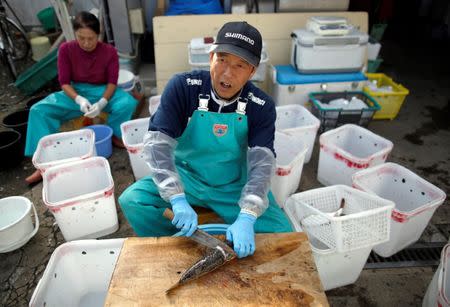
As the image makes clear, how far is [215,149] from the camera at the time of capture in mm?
2018

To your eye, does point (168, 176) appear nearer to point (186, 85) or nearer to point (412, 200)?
point (186, 85)

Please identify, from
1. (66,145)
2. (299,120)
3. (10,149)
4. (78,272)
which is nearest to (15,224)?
(78,272)

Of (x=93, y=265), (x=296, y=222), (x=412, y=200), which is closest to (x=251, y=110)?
(x=296, y=222)

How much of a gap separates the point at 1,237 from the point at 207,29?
3402mm

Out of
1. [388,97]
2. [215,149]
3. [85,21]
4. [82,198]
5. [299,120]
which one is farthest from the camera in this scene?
[388,97]

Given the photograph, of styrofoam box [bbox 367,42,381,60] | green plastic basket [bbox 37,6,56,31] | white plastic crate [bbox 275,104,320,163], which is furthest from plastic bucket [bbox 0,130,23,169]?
styrofoam box [bbox 367,42,381,60]

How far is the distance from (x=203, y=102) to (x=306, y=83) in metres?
Result: 2.43

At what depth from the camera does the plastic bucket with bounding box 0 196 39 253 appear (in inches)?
92.5

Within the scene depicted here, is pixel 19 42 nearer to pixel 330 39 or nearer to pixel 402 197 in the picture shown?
pixel 330 39

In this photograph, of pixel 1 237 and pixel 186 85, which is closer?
pixel 186 85

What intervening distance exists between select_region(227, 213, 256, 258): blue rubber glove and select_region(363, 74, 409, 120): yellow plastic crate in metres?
3.09

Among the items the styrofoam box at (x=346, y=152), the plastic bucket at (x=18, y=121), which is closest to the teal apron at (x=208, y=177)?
the styrofoam box at (x=346, y=152)

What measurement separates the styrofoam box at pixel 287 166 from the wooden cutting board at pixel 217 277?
1.03 metres

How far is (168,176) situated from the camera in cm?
182
